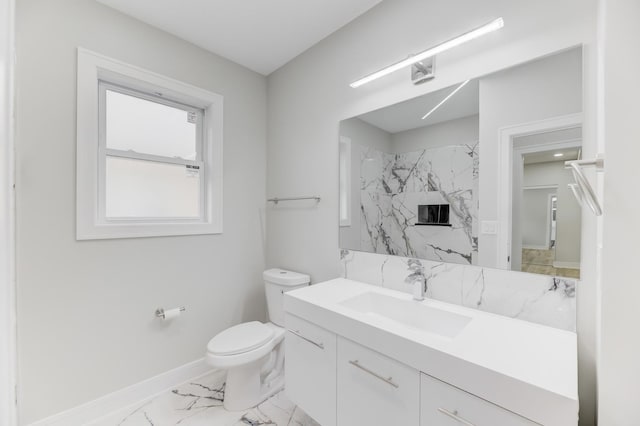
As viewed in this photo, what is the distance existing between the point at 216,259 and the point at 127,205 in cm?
73

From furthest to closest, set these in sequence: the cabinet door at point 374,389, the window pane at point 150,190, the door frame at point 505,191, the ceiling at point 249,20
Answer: the window pane at point 150,190, the ceiling at point 249,20, the door frame at point 505,191, the cabinet door at point 374,389

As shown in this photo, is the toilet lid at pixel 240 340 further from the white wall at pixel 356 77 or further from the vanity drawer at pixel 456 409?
the vanity drawer at pixel 456 409

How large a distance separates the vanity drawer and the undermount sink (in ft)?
1.34

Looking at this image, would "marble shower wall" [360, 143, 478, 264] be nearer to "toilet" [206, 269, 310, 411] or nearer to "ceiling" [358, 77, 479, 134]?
"ceiling" [358, 77, 479, 134]

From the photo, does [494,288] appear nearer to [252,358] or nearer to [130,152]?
[252,358]

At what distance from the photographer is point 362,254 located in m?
1.78

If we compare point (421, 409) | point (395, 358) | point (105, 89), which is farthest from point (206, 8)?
point (421, 409)

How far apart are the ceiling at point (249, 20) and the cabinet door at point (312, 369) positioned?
6.19 feet

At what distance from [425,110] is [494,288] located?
0.97m

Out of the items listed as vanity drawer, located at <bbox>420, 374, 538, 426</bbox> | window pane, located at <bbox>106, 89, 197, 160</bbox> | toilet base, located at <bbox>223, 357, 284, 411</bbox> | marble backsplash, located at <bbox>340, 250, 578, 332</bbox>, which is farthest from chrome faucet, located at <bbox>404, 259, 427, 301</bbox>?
window pane, located at <bbox>106, 89, 197, 160</bbox>

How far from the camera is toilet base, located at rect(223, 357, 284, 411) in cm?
169

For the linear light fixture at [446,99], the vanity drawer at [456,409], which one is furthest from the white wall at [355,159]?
the vanity drawer at [456,409]

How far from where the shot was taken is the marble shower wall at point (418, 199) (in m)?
1.33

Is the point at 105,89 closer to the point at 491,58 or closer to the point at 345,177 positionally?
the point at 345,177
